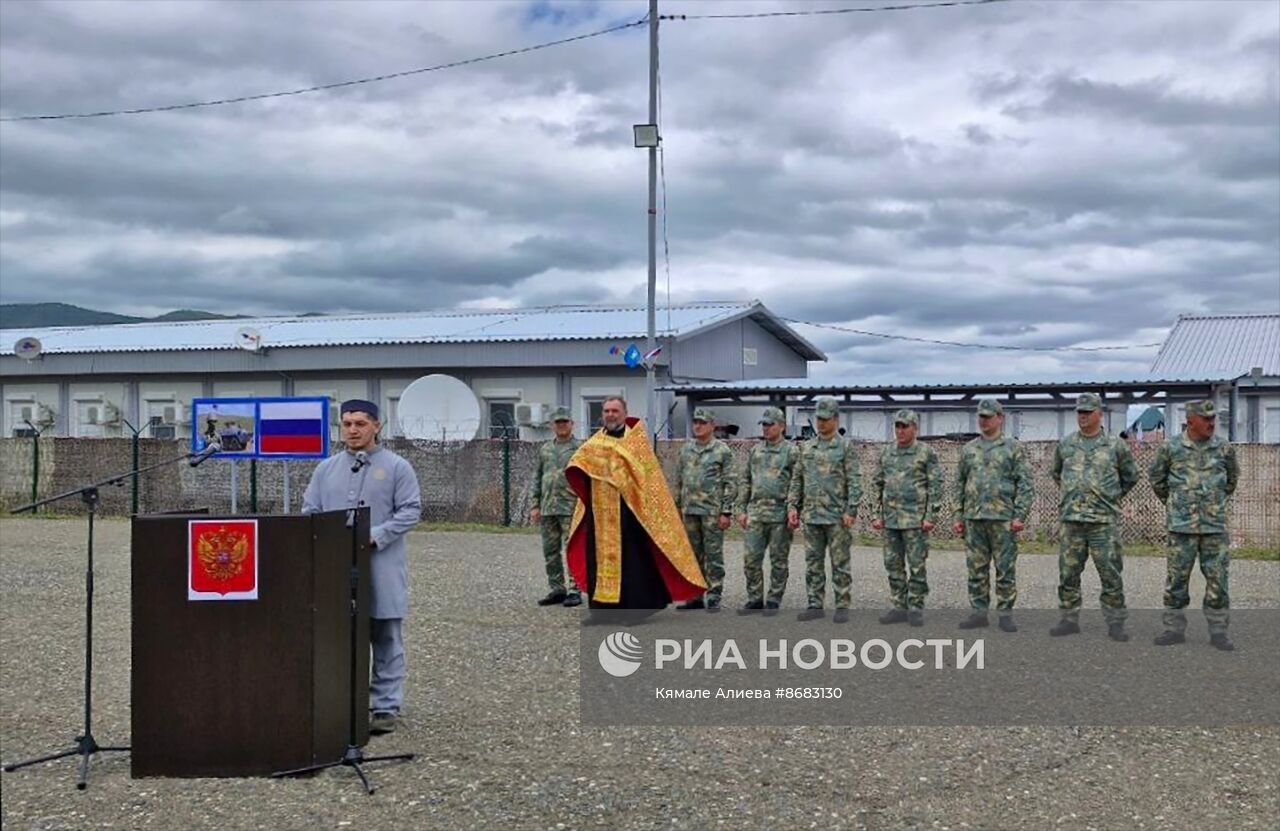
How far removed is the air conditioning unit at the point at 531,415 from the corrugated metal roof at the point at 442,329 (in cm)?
153

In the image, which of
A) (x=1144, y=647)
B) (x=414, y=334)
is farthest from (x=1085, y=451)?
(x=414, y=334)

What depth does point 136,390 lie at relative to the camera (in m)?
37.2

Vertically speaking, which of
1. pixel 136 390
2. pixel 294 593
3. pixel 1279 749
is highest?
pixel 136 390

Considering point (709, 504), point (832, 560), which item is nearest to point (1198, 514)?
point (832, 560)

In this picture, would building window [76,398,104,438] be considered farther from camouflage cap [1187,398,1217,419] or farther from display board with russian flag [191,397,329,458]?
camouflage cap [1187,398,1217,419]

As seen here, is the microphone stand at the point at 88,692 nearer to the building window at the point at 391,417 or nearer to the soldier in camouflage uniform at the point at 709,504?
the soldier in camouflage uniform at the point at 709,504

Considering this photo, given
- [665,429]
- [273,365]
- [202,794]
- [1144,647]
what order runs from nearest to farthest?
[202,794], [1144,647], [665,429], [273,365]

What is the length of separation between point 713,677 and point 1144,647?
3477 millimetres

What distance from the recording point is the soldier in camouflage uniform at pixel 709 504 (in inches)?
500

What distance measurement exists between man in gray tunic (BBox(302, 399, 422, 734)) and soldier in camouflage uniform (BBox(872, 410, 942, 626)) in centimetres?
514

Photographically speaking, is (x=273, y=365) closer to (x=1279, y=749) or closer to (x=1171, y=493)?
(x=1171, y=493)

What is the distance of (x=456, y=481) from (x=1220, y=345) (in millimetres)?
27207

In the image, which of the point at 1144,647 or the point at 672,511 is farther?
the point at 672,511

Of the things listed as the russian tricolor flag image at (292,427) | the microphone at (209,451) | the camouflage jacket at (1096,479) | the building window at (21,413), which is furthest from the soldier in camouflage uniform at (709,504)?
the building window at (21,413)
